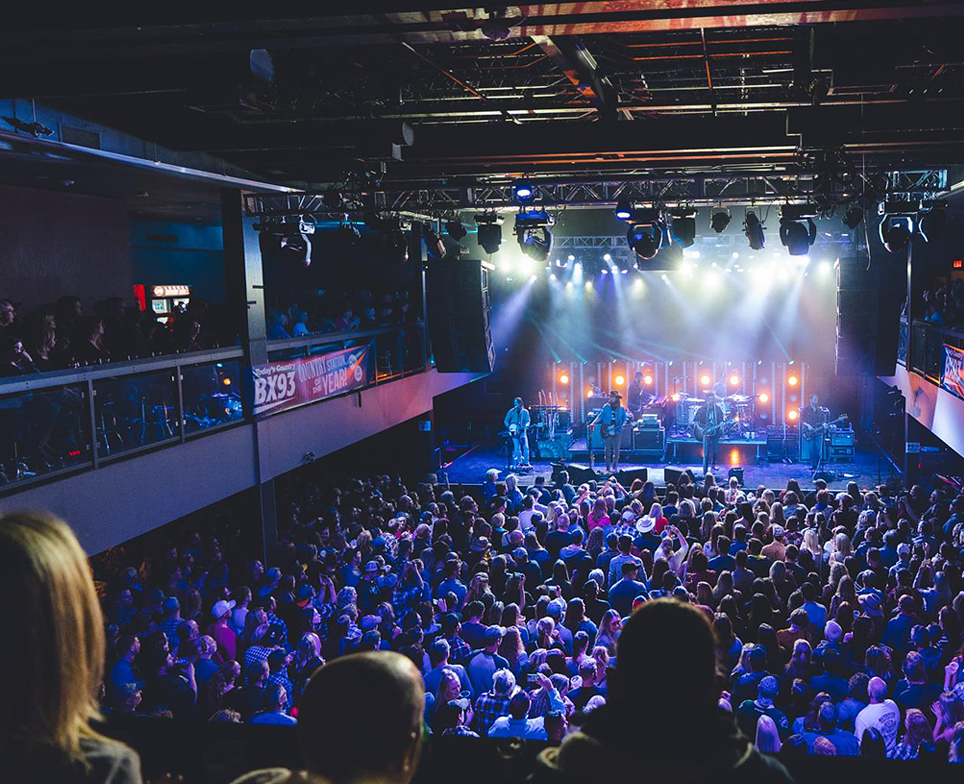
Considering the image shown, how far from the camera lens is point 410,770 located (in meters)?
1.43

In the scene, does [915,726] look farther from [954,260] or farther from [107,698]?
[954,260]

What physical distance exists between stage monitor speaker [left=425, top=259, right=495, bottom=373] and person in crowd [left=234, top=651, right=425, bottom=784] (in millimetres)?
13934

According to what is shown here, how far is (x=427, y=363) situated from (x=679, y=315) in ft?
28.6

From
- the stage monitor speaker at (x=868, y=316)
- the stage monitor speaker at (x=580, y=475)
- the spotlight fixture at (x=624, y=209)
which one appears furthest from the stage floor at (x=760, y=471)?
the spotlight fixture at (x=624, y=209)

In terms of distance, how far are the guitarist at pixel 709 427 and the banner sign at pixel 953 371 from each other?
21.7 ft

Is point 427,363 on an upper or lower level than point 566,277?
lower

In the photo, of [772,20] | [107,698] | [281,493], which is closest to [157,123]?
[107,698]

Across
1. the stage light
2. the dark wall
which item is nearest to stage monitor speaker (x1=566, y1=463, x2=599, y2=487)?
the stage light

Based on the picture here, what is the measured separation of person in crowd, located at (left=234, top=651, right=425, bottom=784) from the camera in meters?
1.39

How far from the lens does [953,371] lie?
36.5 ft

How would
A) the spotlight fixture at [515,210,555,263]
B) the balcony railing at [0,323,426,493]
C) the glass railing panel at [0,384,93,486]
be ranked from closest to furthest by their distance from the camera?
the glass railing panel at [0,384,93,486] < the balcony railing at [0,323,426,493] < the spotlight fixture at [515,210,555,263]

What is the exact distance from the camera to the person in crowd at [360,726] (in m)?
1.39

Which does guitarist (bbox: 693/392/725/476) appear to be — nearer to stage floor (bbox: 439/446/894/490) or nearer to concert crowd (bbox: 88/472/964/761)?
stage floor (bbox: 439/446/894/490)

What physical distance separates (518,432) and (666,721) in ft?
57.6
